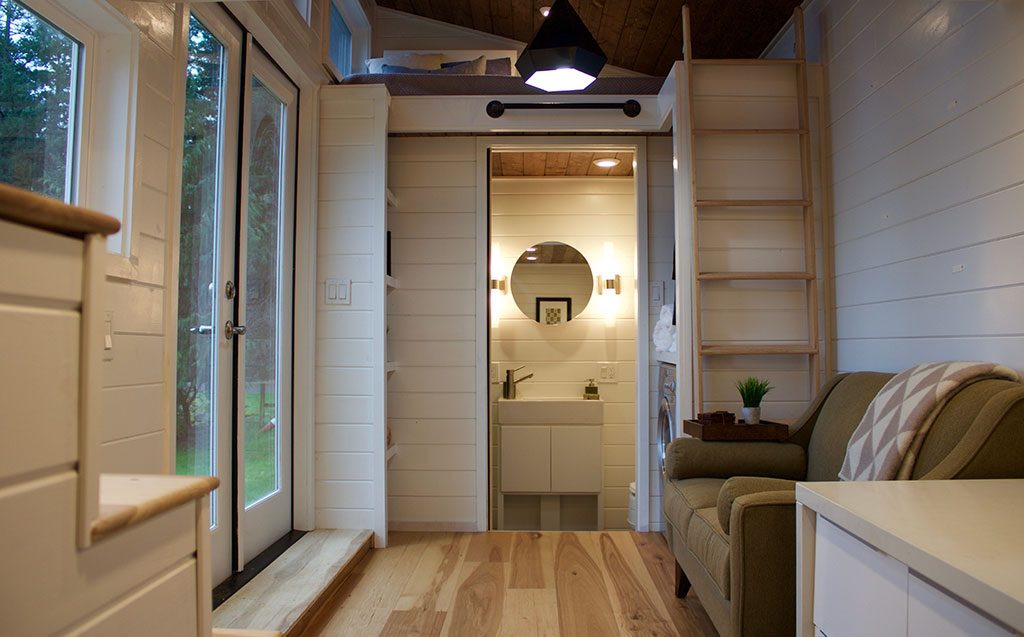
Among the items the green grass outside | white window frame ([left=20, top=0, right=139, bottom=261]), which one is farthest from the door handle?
white window frame ([left=20, top=0, right=139, bottom=261])

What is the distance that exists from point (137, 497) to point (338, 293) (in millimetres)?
2625

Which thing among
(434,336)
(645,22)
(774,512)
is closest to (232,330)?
(434,336)

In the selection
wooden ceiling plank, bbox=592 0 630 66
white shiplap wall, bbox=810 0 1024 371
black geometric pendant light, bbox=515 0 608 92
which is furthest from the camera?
wooden ceiling plank, bbox=592 0 630 66

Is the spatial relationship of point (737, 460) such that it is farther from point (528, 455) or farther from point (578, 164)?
point (578, 164)

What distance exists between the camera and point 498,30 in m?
5.01

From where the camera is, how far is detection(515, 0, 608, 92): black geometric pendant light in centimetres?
263

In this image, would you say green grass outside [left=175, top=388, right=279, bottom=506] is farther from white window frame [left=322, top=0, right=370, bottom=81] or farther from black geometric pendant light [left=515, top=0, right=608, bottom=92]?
white window frame [left=322, top=0, right=370, bottom=81]

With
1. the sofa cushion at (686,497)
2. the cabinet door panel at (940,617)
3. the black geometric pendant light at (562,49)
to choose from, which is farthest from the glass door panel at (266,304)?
the cabinet door panel at (940,617)

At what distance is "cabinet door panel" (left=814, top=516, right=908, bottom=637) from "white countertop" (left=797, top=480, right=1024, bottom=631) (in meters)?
0.03

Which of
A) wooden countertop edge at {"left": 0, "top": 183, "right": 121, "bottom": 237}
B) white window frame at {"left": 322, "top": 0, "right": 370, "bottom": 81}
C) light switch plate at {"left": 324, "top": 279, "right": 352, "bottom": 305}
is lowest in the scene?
wooden countertop edge at {"left": 0, "top": 183, "right": 121, "bottom": 237}

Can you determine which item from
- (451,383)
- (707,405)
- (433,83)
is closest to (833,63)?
(707,405)

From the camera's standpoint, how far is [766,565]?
1.78 meters

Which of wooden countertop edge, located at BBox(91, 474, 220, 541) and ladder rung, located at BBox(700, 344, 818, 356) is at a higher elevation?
ladder rung, located at BBox(700, 344, 818, 356)

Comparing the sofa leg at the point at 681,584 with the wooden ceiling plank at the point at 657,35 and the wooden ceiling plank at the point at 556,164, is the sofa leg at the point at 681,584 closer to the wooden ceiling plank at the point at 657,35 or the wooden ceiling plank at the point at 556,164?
the wooden ceiling plank at the point at 556,164
